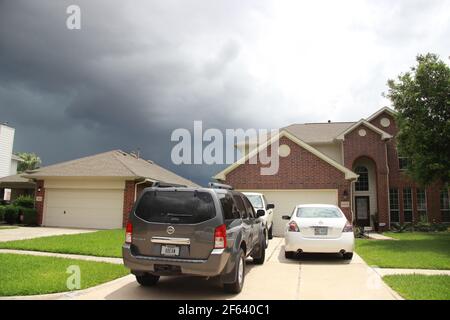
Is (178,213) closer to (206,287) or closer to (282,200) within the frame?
(206,287)

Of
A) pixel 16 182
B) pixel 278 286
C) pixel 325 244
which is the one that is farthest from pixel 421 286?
pixel 16 182

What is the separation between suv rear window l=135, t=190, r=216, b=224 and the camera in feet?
19.5

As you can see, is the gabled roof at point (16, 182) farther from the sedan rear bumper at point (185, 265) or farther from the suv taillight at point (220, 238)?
the suv taillight at point (220, 238)

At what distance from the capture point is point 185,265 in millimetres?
5742

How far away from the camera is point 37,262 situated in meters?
8.66

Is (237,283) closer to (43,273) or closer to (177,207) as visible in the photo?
(177,207)

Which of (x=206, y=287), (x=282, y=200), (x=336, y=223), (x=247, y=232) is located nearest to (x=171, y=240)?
(x=206, y=287)

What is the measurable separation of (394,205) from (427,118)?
34.4ft

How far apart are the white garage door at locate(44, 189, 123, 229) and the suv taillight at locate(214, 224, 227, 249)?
51.8ft

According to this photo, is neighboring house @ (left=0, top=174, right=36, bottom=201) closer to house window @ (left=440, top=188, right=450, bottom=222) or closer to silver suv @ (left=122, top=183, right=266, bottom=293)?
silver suv @ (left=122, top=183, right=266, bottom=293)

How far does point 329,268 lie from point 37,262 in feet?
23.1

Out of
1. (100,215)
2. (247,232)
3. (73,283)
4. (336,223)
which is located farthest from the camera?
(100,215)

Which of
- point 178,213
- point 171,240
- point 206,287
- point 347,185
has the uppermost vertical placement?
point 347,185

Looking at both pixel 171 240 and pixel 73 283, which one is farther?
pixel 73 283
